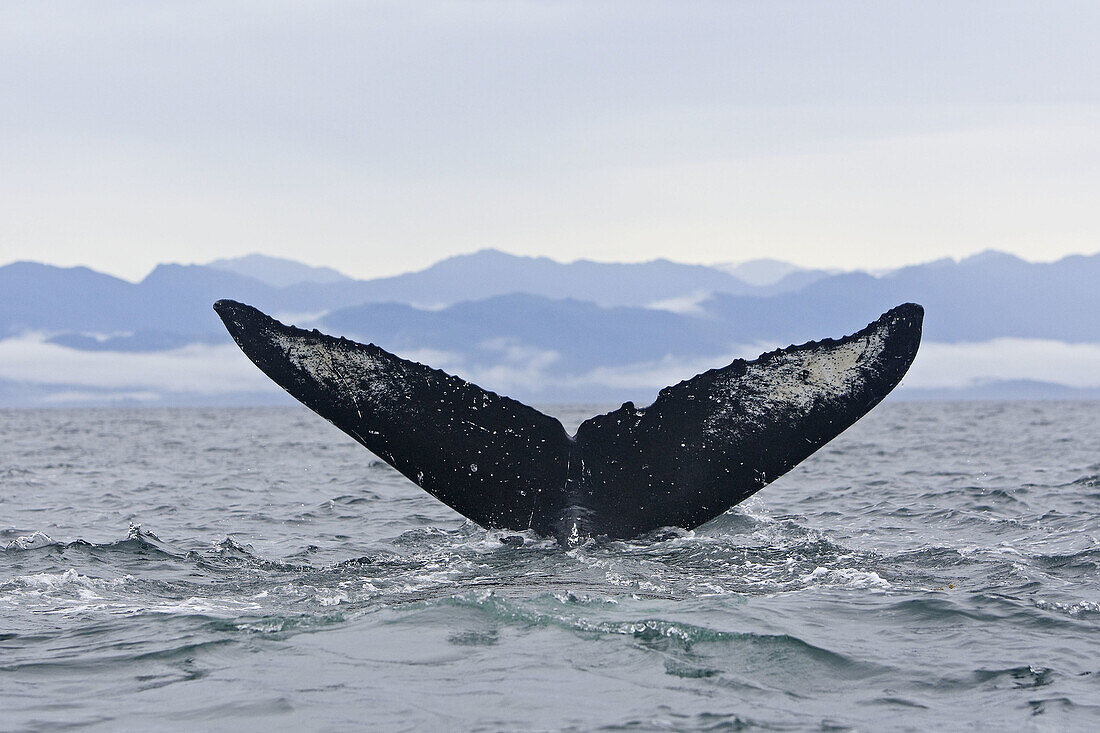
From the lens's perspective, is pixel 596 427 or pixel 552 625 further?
pixel 596 427

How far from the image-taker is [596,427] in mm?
7488

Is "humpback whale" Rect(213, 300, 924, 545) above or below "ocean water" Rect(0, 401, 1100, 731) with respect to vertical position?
above

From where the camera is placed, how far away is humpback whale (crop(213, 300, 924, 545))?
693cm

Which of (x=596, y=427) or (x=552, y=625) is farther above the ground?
(x=596, y=427)

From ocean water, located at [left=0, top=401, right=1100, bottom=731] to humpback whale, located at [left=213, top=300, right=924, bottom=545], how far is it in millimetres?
414

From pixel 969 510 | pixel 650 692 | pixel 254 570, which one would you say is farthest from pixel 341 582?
pixel 969 510

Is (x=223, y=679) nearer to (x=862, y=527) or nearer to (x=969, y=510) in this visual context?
(x=862, y=527)

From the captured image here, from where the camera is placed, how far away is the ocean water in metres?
5.10

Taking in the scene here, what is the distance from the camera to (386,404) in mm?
7023

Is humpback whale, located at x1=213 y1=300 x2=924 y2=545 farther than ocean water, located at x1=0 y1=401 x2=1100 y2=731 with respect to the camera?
Yes

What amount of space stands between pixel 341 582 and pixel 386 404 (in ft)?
4.63

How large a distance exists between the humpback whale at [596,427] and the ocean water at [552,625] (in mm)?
414

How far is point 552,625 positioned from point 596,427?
4.87 ft

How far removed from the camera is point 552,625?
251 inches
